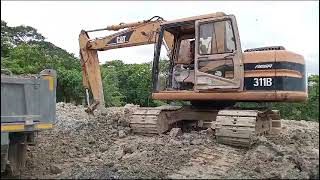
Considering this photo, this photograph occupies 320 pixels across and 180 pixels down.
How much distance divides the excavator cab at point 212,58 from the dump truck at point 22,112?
3152 millimetres

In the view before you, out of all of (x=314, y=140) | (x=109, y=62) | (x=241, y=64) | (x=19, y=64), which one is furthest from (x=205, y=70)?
(x=109, y=62)

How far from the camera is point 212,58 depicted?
28.3 feet

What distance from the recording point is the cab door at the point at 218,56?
27.6 feet

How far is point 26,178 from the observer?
6.30 meters

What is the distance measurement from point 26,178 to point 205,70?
3881mm

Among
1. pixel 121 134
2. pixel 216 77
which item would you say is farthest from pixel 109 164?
pixel 216 77

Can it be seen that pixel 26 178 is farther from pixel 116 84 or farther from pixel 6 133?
pixel 116 84

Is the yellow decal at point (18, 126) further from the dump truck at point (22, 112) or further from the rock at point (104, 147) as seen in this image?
the rock at point (104, 147)

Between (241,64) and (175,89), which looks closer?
(241,64)

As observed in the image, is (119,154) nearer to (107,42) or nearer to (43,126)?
(43,126)

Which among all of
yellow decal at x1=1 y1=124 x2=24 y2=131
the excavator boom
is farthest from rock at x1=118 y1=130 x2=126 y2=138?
yellow decal at x1=1 y1=124 x2=24 y2=131

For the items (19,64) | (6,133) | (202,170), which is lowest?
(202,170)

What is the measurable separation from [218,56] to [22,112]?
3891mm

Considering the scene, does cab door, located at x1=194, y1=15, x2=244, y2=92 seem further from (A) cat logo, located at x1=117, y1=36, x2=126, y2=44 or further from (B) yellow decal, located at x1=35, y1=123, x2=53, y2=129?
(B) yellow decal, located at x1=35, y1=123, x2=53, y2=129
